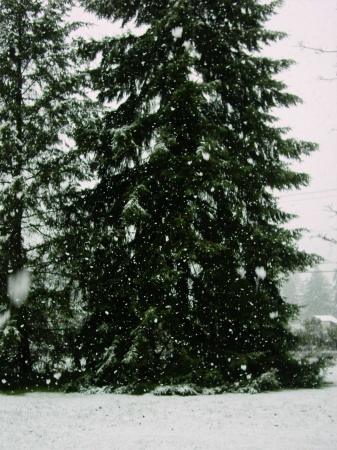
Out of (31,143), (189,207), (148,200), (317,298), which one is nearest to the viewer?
(189,207)

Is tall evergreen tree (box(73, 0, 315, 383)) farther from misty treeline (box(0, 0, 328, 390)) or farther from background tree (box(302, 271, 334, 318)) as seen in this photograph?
background tree (box(302, 271, 334, 318))

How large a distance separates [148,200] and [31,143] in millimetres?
3384

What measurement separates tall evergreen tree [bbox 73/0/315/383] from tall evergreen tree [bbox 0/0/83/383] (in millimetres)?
1000

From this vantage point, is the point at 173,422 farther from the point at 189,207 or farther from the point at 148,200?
the point at 148,200

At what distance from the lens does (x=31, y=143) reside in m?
11.4

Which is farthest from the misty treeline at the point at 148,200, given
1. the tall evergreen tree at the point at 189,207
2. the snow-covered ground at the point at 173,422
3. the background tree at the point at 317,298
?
the background tree at the point at 317,298

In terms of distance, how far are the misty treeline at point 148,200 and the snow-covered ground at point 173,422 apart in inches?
42.5

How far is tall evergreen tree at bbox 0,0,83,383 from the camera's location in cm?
1068

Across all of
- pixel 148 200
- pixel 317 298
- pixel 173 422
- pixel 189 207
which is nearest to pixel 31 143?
pixel 148 200

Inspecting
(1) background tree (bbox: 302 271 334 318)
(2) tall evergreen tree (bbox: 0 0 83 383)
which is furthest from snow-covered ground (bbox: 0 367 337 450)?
(1) background tree (bbox: 302 271 334 318)

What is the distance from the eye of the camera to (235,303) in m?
9.74

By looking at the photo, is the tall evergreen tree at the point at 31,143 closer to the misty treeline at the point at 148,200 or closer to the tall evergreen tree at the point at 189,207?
the misty treeline at the point at 148,200

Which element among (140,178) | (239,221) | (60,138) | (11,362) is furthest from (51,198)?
(239,221)

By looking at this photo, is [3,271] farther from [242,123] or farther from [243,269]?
[242,123]
